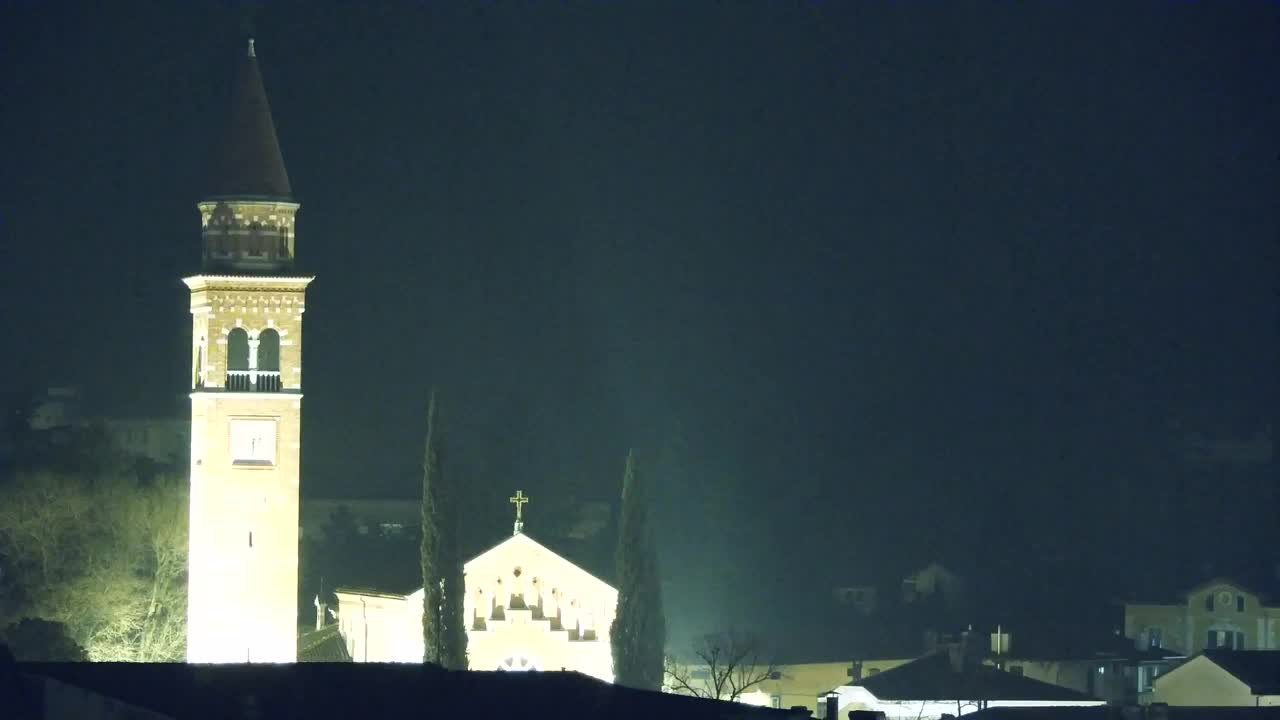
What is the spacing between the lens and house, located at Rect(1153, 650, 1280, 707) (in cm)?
7619

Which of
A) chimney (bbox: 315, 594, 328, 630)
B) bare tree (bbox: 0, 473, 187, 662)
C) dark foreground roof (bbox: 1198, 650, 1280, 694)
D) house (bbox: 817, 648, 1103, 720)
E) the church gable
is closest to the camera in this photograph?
house (bbox: 817, 648, 1103, 720)

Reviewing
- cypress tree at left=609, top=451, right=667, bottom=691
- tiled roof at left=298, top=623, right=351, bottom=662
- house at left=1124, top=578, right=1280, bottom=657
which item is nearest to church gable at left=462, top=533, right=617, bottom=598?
cypress tree at left=609, top=451, right=667, bottom=691

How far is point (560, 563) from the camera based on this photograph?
79.5m

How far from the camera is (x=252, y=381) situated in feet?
248

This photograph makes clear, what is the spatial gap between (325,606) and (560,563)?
14.5 m

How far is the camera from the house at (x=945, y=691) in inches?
2879

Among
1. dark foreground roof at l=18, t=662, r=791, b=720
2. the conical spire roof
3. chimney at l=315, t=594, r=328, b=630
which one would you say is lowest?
dark foreground roof at l=18, t=662, r=791, b=720

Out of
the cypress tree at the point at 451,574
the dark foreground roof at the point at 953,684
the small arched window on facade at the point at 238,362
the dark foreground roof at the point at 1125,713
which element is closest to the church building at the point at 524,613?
the cypress tree at the point at 451,574

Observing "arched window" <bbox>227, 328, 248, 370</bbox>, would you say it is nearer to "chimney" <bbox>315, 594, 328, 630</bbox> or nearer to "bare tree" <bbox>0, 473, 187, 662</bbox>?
"bare tree" <bbox>0, 473, 187, 662</bbox>

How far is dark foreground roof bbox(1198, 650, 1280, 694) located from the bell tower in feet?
77.8

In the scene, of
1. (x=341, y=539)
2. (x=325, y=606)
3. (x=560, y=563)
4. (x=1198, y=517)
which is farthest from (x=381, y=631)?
(x=1198, y=517)

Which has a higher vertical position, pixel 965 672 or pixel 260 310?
pixel 260 310

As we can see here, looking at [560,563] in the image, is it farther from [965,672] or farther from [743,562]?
[743,562]

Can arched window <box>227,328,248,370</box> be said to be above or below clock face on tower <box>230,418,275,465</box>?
above
